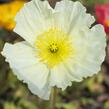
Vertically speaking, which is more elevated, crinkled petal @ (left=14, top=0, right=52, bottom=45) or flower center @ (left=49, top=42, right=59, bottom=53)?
crinkled petal @ (left=14, top=0, right=52, bottom=45)

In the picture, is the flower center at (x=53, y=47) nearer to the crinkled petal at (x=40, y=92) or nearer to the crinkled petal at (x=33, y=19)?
the crinkled petal at (x=33, y=19)

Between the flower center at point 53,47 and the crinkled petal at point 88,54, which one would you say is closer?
the crinkled petal at point 88,54

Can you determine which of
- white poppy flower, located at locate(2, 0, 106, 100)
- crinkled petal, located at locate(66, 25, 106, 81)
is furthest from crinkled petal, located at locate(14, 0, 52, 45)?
crinkled petal, located at locate(66, 25, 106, 81)

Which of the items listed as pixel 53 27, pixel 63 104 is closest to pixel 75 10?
pixel 53 27

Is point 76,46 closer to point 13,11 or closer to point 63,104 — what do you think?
point 63,104

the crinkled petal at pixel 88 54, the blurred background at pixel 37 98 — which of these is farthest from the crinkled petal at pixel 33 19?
the blurred background at pixel 37 98

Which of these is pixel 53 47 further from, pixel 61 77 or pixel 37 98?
pixel 37 98

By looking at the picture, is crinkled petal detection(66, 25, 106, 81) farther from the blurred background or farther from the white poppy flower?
the blurred background
